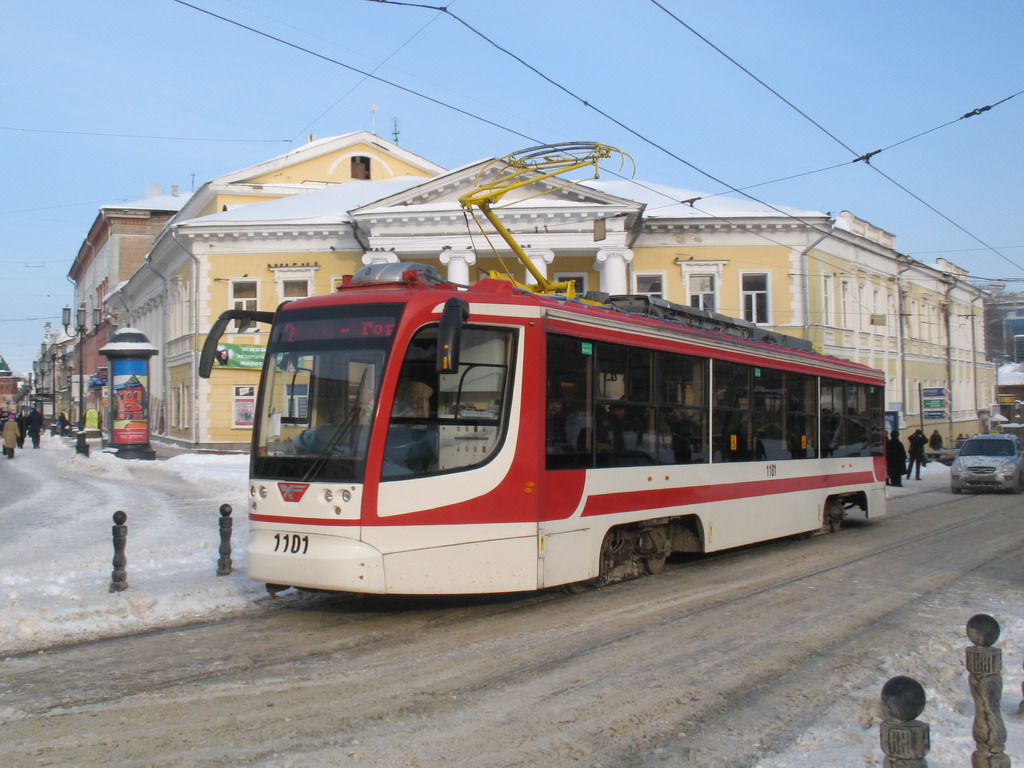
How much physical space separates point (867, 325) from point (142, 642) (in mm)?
40826

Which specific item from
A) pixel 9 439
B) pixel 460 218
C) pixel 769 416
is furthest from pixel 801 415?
pixel 9 439

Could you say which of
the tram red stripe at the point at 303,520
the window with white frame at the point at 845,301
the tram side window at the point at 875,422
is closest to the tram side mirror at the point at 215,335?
the tram red stripe at the point at 303,520

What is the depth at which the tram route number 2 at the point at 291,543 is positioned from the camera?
8195 mm

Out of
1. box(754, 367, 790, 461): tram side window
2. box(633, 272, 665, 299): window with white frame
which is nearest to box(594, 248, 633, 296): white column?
box(633, 272, 665, 299): window with white frame

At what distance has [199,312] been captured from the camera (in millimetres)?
39688

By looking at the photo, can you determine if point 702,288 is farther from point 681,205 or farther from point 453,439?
point 453,439

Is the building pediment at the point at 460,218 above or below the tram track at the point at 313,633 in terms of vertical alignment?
above

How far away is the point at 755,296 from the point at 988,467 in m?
14.4

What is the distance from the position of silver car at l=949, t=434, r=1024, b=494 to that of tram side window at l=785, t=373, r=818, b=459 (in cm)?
1443

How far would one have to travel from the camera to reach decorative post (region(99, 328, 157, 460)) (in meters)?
A: 30.6

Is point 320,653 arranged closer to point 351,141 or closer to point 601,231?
point 601,231

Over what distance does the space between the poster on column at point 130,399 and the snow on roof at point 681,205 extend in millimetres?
17721

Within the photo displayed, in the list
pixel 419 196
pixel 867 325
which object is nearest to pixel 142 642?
pixel 419 196

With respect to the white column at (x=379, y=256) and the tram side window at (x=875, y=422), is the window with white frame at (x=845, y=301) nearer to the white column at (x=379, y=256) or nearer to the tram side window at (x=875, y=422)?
the white column at (x=379, y=256)
